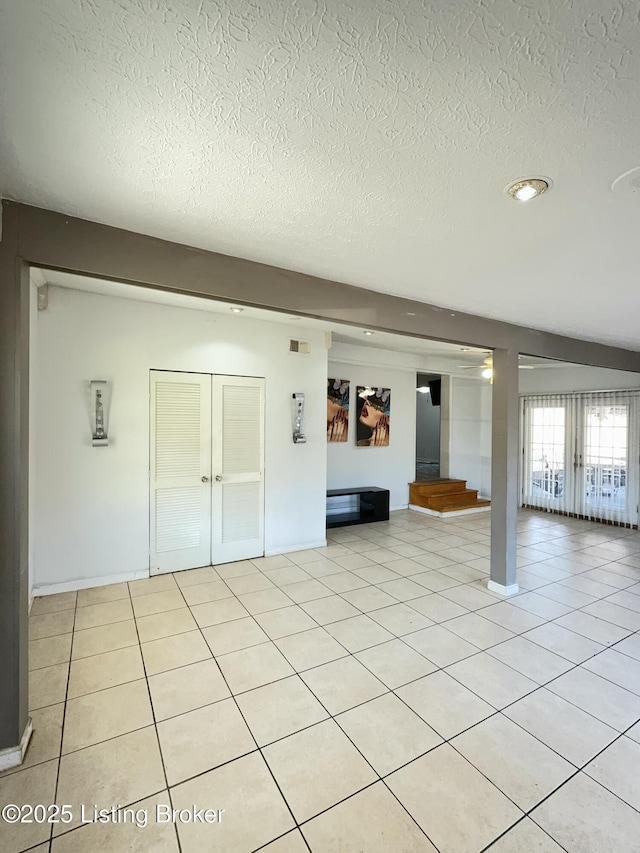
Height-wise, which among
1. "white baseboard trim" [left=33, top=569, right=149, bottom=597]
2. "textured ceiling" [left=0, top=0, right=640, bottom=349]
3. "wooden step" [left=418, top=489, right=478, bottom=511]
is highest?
"textured ceiling" [left=0, top=0, right=640, bottom=349]

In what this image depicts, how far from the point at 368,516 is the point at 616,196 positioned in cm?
525

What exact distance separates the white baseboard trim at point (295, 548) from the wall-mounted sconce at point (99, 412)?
7.00 feet

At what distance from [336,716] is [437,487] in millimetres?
5393

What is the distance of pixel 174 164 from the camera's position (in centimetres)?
148

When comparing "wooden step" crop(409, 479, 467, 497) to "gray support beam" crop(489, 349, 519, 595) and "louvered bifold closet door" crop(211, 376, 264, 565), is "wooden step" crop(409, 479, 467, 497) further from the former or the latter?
"louvered bifold closet door" crop(211, 376, 264, 565)

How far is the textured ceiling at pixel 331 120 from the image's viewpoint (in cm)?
93

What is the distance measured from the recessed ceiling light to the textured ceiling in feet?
0.15

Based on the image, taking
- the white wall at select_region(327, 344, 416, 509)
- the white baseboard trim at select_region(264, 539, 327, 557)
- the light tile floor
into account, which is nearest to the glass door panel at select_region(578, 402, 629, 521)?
the white wall at select_region(327, 344, 416, 509)

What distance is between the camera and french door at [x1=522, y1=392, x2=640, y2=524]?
631 centimetres

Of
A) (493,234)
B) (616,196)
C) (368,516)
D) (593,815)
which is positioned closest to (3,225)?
(493,234)

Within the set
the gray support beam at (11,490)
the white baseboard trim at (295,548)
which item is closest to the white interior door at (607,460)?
the white baseboard trim at (295,548)

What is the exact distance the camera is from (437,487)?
7.12 meters

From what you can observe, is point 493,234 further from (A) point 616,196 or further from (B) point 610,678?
(B) point 610,678

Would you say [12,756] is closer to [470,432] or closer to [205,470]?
[205,470]
